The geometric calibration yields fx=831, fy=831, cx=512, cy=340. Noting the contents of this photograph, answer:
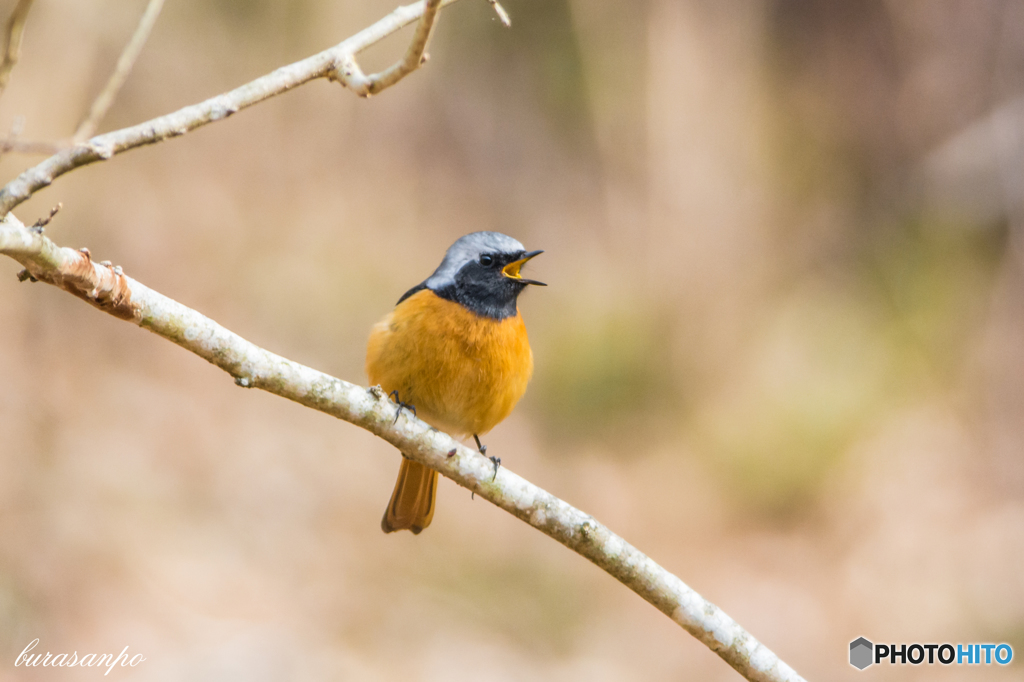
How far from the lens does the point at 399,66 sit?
295 cm

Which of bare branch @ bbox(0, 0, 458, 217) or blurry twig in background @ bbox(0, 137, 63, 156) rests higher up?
bare branch @ bbox(0, 0, 458, 217)

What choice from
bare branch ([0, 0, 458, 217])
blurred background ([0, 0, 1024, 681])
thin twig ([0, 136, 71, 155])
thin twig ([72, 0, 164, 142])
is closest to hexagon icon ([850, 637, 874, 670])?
blurred background ([0, 0, 1024, 681])

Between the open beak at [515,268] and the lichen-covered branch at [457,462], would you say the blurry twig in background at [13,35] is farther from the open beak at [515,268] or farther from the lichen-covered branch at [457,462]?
the open beak at [515,268]

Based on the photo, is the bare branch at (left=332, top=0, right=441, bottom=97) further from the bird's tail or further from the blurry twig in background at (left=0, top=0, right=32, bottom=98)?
the bird's tail

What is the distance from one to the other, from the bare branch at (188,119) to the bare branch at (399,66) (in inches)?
1.4

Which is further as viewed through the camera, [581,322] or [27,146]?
[581,322]

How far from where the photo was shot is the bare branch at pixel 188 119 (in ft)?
7.04

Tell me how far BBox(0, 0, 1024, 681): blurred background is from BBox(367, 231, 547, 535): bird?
330 cm

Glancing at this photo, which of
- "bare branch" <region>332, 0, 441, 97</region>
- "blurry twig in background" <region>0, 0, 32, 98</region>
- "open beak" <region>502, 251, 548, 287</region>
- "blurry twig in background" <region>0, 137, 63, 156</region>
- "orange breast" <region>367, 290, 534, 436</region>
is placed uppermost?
"open beak" <region>502, 251, 548, 287</region>

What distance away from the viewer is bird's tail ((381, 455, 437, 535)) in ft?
Result: 14.0

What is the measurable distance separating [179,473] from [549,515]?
16.6ft

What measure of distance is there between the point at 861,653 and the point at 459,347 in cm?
602

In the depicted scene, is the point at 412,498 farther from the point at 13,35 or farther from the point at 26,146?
the point at 13,35

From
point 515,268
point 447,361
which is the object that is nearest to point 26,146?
point 447,361
